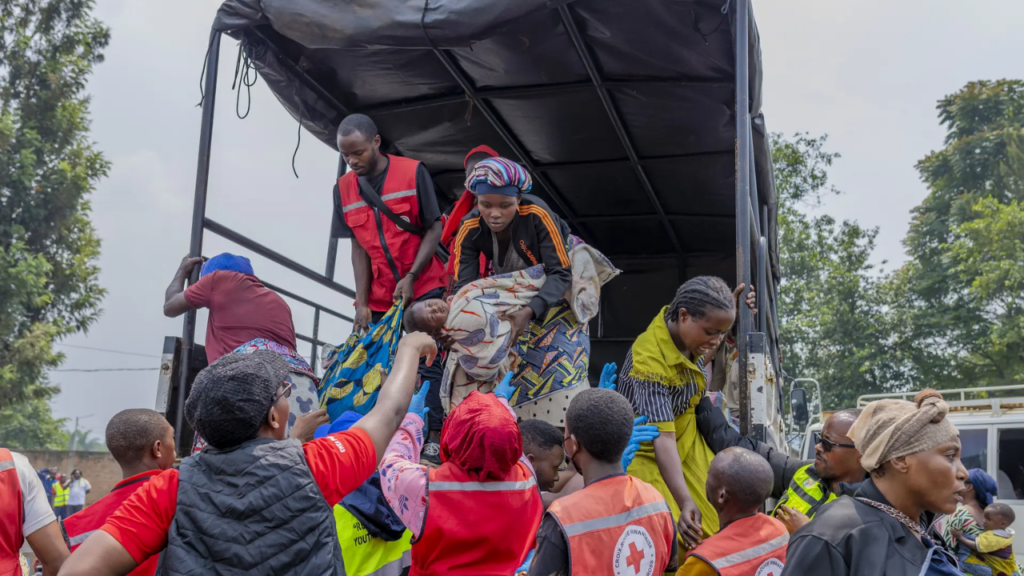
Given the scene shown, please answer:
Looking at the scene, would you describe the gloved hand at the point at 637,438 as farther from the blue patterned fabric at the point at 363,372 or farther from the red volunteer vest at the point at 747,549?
the blue patterned fabric at the point at 363,372

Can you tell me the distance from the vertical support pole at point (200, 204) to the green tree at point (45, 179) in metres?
15.7

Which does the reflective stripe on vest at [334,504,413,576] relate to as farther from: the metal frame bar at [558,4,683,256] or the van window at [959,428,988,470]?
the van window at [959,428,988,470]

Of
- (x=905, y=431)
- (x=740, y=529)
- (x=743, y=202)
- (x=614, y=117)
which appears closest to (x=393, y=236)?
(x=614, y=117)

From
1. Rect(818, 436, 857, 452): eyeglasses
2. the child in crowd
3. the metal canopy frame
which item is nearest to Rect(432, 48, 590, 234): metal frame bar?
the metal canopy frame

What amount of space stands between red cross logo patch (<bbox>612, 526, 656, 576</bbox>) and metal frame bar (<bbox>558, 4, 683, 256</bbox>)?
98.0 inches

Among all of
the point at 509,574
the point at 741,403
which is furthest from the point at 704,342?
the point at 509,574

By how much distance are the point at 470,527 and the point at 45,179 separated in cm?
2030

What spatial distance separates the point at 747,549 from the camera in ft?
8.31

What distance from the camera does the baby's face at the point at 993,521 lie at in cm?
591

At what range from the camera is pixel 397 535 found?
3057 millimetres

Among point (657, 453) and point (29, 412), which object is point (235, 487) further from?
point (29, 412)

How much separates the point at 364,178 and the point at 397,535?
2.13m

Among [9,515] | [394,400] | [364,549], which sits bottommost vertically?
[364,549]

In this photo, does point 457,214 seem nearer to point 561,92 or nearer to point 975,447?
point 561,92
